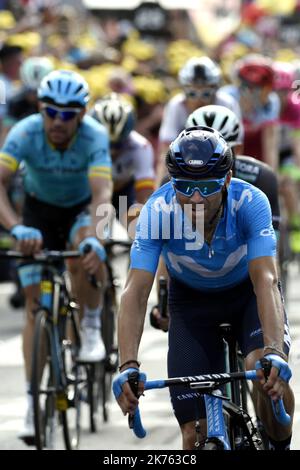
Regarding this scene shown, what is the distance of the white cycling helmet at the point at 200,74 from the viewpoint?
1023 cm

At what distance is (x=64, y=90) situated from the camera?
841cm

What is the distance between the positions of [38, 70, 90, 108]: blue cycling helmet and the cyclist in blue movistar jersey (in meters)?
2.40

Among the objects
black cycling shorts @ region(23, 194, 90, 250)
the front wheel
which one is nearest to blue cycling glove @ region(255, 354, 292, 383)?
the front wheel

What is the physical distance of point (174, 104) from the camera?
35.4 feet

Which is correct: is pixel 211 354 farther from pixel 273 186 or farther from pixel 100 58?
pixel 100 58

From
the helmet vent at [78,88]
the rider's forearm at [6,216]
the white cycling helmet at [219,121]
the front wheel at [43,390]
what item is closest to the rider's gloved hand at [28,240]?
the rider's forearm at [6,216]

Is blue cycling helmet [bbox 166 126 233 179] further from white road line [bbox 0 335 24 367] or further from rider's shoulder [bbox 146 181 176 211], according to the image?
white road line [bbox 0 335 24 367]

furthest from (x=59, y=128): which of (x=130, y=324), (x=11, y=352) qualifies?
(x=11, y=352)

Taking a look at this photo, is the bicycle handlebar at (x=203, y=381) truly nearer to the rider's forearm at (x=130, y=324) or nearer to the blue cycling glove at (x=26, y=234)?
the rider's forearm at (x=130, y=324)

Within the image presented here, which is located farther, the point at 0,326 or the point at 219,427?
the point at 0,326

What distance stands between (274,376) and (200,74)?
549cm

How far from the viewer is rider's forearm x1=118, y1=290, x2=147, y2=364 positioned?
5353 mm
